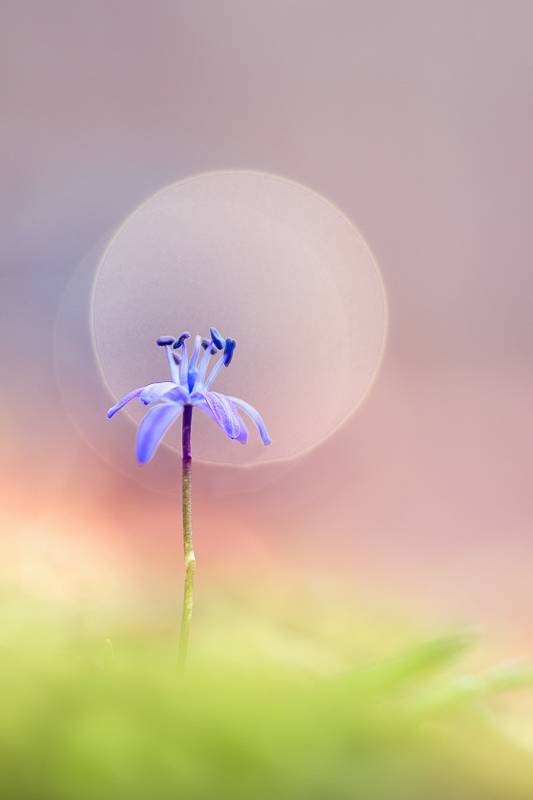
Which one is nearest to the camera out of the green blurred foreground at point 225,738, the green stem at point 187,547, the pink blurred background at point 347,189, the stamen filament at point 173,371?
the green blurred foreground at point 225,738

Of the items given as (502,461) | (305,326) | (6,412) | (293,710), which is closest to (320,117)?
(305,326)

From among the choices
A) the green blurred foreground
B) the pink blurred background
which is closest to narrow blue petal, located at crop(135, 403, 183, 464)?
the green blurred foreground

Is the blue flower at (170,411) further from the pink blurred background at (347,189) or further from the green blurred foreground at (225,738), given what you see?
the pink blurred background at (347,189)

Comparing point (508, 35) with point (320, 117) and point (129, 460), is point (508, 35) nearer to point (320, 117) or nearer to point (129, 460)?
point (320, 117)

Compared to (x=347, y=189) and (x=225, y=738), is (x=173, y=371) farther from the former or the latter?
(x=347, y=189)

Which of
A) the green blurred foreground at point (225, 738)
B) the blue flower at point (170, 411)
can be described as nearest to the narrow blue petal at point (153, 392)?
the blue flower at point (170, 411)

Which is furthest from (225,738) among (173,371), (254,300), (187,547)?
(254,300)
